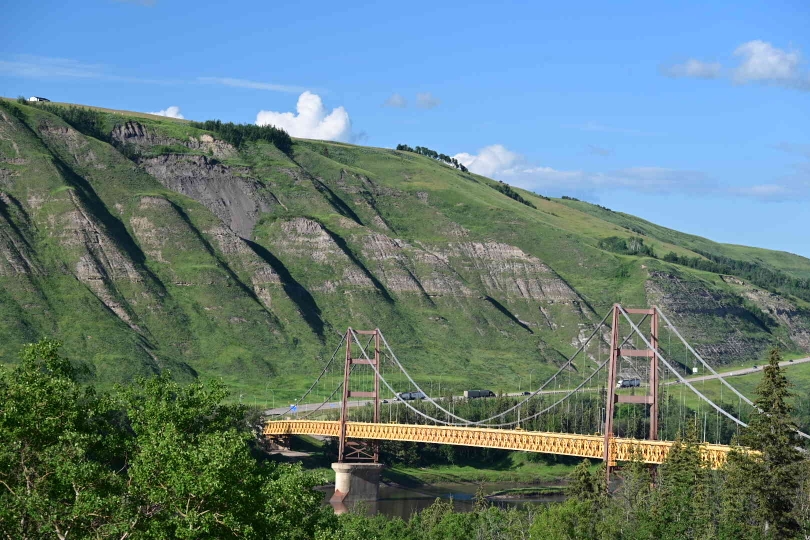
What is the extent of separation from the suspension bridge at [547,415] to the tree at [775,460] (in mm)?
10837

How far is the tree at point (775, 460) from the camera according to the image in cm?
5266

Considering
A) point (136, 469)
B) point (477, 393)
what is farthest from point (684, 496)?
point (477, 393)

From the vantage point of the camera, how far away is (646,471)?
7094cm

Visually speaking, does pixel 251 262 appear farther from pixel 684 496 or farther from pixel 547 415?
pixel 684 496

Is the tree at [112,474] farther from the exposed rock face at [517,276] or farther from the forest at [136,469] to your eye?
the exposed rock face at [517,276]

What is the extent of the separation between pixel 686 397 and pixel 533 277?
55.1m

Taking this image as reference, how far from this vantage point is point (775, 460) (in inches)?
2096

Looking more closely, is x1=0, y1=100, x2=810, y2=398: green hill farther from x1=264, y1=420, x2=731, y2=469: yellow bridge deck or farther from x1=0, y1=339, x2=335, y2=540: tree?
x1=0, y1=339, x2=335, y2=540: tree

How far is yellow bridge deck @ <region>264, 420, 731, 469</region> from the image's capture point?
71875 millimetres

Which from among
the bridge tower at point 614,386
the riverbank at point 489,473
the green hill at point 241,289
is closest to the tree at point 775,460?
the bridge tower at point 614,386

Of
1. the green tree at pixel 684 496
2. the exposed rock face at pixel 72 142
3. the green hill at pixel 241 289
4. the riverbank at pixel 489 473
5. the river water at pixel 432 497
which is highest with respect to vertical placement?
the exposed rock face at pixel 72 142

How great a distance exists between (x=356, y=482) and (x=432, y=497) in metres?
7.24

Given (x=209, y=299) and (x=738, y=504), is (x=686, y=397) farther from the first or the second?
(x=738, y=504)

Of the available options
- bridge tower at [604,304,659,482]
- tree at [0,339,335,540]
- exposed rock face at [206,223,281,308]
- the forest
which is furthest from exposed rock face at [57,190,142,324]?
tree at [0,339,335,540]
